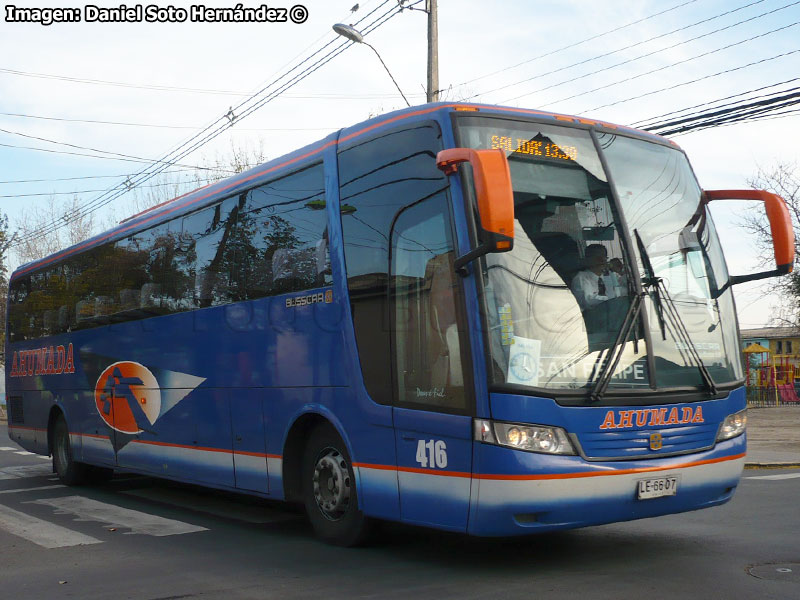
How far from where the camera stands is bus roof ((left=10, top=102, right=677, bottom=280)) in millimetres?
7383

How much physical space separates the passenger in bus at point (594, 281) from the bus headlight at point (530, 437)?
3.13 feet

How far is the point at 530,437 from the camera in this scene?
253 inches

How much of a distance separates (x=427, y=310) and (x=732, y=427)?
258cm

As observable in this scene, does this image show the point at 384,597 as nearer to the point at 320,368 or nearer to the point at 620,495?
the point at 620,495

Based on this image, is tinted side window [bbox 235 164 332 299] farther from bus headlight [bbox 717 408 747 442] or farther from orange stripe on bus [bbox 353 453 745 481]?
bus headlight [bbox 717 408 747 442]

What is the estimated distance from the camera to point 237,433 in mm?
9789

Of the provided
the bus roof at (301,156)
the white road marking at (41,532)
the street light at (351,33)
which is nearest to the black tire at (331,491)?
the white road marking at (41,532)

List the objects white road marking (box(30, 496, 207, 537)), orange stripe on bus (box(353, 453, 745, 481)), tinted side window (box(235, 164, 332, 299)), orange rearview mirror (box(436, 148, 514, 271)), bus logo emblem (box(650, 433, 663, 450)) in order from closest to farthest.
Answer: orange rearview mirror (box(436, 148, 514, 271)) → orange stripe on bus (box(353, 453, 745, 481)) → bus logo emblem (box(650, 433, 663, 450)) → tinted side window (box(235, 164, 332, 299)) → white road marking (box(30, 496, 207, 537))

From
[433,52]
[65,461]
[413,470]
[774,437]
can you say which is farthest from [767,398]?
[413,470]

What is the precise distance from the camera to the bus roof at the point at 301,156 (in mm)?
7383

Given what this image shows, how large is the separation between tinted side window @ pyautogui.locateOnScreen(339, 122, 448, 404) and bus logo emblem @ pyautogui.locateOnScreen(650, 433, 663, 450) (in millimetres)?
2014

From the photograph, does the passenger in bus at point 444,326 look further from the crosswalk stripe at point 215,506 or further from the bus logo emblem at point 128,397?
the bus logo emblem at point 128,397

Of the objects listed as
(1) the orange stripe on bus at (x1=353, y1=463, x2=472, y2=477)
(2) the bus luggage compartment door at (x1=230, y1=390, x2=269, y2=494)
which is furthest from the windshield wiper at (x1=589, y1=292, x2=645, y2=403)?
(2) the bus luggage compartment door at (x1=230, y1=390, x2=269, y2=494)

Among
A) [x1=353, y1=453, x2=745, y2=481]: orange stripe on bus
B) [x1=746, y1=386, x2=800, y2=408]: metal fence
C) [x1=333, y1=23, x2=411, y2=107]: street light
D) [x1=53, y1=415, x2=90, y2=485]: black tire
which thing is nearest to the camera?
[x1=353, y1=453, x2=745, y2=481]: orange stripe on bus
